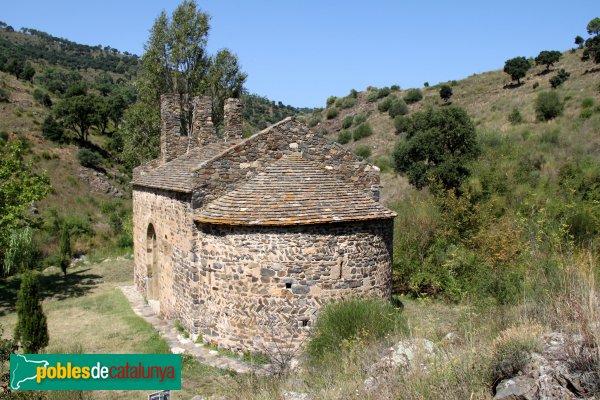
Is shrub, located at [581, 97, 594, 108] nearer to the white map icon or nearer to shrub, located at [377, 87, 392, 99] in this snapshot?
shrub, located at [377, 87, 392, 99]

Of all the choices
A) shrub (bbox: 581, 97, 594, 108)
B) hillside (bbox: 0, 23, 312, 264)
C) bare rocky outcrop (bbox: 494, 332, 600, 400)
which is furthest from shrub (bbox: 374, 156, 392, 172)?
bare rocky outcrop (bbox: 494, 332, 600, 400)

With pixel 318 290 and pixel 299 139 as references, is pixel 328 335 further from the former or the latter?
pixel 299 139

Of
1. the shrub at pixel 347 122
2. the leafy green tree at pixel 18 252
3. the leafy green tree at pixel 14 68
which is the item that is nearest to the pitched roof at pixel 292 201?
the leafy green tree at pixel 18 252

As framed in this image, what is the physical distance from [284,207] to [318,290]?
78.0 inches

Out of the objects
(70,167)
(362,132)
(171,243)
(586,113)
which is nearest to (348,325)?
(171,243)

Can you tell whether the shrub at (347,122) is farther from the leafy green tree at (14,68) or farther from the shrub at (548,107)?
the leafy green tree at (14,68)

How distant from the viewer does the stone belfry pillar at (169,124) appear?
16344mm

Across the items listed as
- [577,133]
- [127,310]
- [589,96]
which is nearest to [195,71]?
[127,310]

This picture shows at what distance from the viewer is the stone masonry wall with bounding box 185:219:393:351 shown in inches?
382

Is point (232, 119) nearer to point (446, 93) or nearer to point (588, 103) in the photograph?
point (588, 103)

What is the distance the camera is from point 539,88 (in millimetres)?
40469

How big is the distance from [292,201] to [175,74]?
18.8 meters

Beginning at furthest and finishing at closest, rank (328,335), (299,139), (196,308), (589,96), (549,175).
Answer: (589,96) → (549,175) → (299,139) → (196,308) → (328,335)

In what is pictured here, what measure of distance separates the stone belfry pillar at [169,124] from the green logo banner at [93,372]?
402 inches
